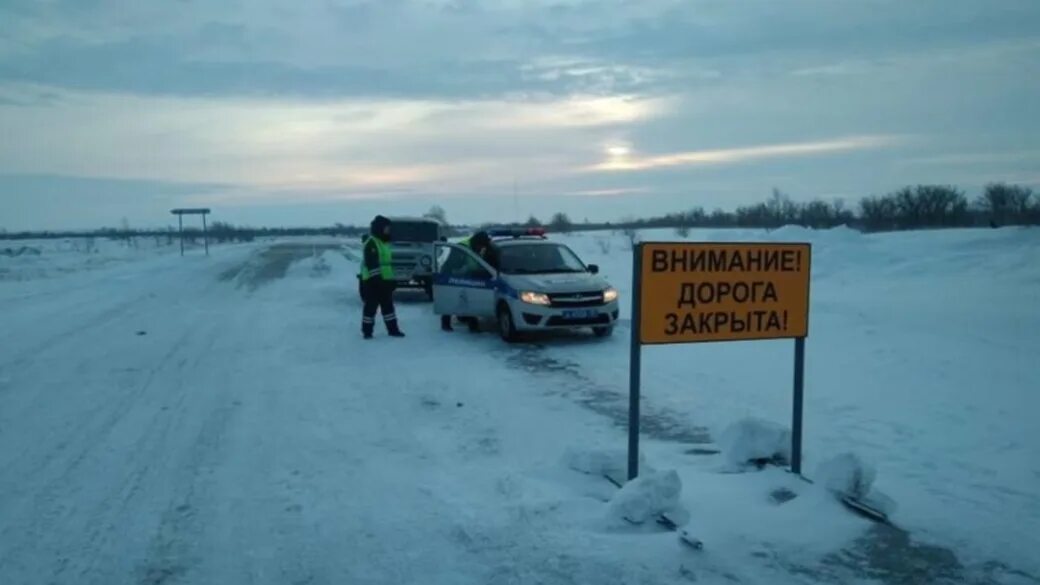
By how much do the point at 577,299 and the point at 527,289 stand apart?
2.62 feet

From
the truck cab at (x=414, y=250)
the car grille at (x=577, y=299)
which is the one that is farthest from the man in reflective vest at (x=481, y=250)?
the truck cab at (x=414, y=250)

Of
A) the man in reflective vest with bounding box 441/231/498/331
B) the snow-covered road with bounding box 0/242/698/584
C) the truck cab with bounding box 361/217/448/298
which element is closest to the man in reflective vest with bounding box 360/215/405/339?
the snow-covered road with bounding box 0/242/698/584

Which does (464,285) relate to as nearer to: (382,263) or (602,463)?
(382,263)

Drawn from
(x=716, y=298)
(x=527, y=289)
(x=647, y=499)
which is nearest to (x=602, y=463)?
(x=647, y=499)

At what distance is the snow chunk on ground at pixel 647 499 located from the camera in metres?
5.93

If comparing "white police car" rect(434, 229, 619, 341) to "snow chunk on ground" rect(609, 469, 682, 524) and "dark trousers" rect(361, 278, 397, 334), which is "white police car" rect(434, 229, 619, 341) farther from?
"snow chunk on ground" rect(609, 469, 682, 524)

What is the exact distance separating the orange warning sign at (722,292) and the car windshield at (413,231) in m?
18.6

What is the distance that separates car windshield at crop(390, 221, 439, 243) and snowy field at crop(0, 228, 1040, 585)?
28.6 ft

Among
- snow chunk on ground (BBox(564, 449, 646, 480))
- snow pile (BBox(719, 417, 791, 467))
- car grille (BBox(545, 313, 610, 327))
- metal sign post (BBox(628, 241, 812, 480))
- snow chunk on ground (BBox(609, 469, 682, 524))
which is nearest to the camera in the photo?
snow chunk on ground (BBox(609, 469, 682, 524))

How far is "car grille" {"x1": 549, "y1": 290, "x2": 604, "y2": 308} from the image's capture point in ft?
48.1

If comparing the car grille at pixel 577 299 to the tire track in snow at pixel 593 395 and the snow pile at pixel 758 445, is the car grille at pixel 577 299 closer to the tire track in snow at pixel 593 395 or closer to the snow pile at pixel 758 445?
the tire track in snow at pixel 593 395

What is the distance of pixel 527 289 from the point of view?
48.3ft

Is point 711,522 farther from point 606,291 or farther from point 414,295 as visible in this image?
point 414,295

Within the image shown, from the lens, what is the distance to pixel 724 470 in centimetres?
721
